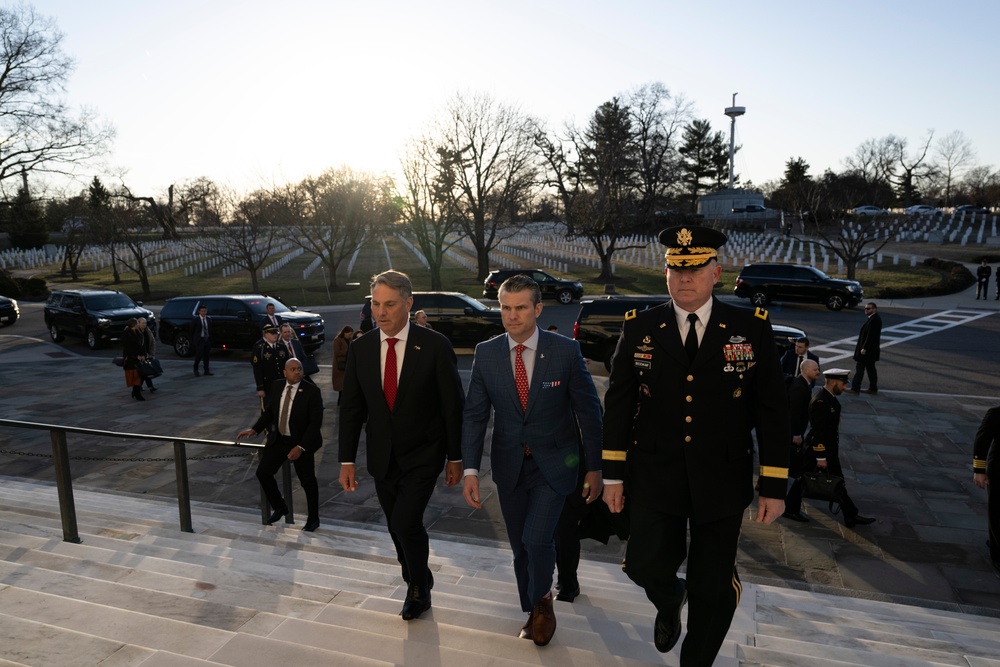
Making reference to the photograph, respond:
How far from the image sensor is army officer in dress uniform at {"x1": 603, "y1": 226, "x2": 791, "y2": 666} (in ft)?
10.1

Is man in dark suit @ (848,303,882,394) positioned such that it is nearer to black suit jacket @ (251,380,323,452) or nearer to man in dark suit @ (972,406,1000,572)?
man in dark suit @ (972,406,1000,572)

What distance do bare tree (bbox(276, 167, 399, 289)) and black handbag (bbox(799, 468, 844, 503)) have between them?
106 ft

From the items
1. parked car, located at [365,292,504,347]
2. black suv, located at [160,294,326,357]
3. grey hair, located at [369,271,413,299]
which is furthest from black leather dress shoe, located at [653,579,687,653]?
black suv, located at [160,294,326,357]

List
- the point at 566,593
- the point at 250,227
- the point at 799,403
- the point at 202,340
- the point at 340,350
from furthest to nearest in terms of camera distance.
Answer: the point at 250,227 → the point at 202,340 → the point at 340,350 → the point at 799,403 → the point at 566,593

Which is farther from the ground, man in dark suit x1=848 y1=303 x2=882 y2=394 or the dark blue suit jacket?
the dark blue suit jacket

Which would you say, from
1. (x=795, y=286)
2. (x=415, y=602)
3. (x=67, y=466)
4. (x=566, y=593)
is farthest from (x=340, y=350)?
(x=795, y=286)

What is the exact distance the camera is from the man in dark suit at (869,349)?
12.7 meters

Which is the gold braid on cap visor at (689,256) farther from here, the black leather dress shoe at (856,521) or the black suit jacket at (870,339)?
the black suit jacket at (870,339)

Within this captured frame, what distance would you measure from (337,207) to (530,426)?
3650 cm

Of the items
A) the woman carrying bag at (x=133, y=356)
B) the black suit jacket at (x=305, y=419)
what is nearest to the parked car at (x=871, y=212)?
the woman carrying bag at (x=133, y=356)

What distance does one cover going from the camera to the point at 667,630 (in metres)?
3.23

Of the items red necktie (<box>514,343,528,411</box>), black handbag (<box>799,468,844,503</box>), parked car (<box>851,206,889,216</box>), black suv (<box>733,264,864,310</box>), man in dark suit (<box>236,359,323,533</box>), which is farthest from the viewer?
parked car (<box>851,206,889,216</box>)

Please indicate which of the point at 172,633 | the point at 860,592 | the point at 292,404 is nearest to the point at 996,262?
the point at 860,592

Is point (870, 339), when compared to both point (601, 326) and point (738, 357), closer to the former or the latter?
point (601, 326)
